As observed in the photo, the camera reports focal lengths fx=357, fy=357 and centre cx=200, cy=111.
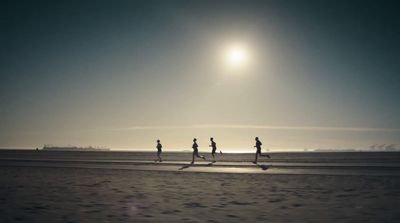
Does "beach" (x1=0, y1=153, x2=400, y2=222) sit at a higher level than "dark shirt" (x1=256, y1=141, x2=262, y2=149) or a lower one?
lower

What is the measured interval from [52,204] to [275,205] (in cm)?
568

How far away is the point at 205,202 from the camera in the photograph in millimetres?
9445

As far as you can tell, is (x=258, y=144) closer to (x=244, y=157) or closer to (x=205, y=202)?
(x=205, y=202)

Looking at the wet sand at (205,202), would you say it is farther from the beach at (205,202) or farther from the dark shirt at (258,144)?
the dark shirt at (258,144)

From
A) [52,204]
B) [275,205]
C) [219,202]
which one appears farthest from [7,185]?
[275,205]

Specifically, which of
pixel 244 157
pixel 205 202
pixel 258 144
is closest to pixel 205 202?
pixel 205 202

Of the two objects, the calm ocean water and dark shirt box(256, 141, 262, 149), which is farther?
the calm ocean water

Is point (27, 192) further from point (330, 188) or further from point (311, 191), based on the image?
point (330, 188)

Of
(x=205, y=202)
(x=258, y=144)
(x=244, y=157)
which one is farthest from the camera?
(x=244, y=157)

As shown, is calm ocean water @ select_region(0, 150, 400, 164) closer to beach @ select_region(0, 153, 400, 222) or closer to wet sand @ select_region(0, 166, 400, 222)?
wet sand @ select_region(0, 166, 400, 222)

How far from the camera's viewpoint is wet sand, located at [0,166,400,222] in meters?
7.47

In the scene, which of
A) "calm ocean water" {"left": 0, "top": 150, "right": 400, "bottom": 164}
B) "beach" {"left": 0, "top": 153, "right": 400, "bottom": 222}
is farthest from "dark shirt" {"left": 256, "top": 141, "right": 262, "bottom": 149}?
"beach" {"left": 0, "top": 153, "right": 400, "bottom": 222}

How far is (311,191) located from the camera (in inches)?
445

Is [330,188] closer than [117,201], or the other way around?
[117,201]
